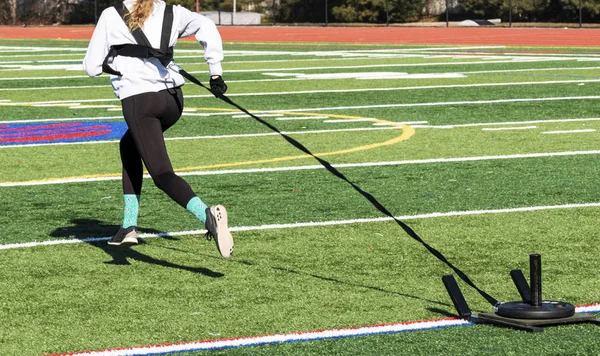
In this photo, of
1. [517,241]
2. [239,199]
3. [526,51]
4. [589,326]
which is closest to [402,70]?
[526,51]

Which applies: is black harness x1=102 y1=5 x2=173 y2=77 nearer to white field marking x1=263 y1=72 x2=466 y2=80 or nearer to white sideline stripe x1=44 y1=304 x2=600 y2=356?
white sideline stripe x1=44 y1=304 x2=600 y2=356

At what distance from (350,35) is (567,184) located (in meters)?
34.9

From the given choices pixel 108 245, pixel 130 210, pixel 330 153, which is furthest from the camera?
pixel 330 153

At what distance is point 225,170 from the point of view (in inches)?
450

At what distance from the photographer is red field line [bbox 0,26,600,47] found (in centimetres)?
3778

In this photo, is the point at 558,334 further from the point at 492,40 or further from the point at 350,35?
the point at 350,35

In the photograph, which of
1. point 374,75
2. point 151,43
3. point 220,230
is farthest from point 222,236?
point 374,75

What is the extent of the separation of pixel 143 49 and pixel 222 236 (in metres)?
1.25

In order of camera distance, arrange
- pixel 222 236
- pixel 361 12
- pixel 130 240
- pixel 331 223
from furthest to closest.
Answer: pixel 361 12, pixel 331 223, pixel 130 240, pixel 222 236

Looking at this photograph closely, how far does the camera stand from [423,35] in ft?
141

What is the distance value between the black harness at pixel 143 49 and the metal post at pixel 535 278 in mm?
2598

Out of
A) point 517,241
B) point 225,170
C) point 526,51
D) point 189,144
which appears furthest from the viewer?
point 526,51

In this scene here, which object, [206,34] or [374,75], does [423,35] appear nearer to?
[374,75]

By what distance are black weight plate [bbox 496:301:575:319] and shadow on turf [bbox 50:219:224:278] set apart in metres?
1.88
